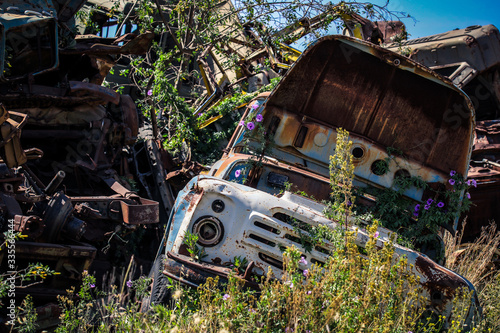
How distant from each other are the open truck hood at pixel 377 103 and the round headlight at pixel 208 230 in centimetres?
190

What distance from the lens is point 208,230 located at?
11.2 feet

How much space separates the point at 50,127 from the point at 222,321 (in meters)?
4.19

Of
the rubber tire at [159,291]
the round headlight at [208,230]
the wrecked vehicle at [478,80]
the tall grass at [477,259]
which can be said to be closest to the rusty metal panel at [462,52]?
the wrecked vehicle at [478,80]

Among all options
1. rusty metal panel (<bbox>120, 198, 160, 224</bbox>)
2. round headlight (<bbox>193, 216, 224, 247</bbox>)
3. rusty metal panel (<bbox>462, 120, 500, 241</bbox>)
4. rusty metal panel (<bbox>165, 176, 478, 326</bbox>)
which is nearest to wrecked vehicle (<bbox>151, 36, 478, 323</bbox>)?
rusty metal panel (<bbox>165, 176, 478, 326</bbox>)

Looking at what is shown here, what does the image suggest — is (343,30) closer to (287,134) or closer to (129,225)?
(287,134)

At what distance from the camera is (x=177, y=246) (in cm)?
337

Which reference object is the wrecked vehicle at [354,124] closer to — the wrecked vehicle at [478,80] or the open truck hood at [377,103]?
the open truck hood at [377,103]

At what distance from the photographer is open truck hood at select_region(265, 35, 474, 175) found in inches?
194

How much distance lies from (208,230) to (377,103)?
9.03ft

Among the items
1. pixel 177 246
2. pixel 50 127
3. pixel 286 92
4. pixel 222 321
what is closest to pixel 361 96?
pixel 286 92

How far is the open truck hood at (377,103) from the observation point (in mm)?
4918

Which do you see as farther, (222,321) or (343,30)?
(343,30)

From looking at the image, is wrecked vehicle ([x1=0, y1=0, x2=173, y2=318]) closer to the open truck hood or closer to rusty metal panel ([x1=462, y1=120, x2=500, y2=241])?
the open truck hood

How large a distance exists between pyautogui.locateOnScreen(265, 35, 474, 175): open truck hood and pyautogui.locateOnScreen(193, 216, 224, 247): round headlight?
190 centimetres
